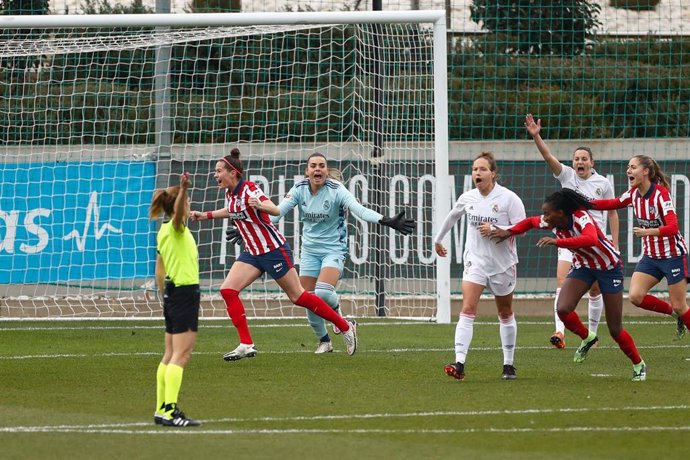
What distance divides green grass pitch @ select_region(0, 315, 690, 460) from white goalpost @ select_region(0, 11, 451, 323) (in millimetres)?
3067

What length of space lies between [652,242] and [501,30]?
36.9ft

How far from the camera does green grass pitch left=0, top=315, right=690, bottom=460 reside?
26.9 feet

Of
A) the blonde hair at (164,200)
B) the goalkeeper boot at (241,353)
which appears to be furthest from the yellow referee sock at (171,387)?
the goalkeeper boot at (241,353)

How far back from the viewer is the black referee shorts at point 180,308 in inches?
360

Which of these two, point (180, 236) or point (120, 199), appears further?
point (120, 199)

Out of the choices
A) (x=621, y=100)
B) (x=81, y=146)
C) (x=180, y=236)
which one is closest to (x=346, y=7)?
(x=621, y=100)

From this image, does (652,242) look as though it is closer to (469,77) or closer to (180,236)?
(180,236)

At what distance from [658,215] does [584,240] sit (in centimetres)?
201

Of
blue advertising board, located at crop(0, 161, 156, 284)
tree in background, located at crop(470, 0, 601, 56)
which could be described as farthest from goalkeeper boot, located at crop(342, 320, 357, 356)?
tree in background, located at crop(470, 0, 601, 56)

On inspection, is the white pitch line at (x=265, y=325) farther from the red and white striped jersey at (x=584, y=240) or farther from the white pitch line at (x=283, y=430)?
the white pitch line at (x=283, y=430)

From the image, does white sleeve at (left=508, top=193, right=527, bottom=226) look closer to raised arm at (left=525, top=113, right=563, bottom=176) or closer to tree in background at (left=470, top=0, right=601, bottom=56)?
raised arm at (left=525, top=113, right=563, bottom=176)

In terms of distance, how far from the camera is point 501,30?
24.0 metres

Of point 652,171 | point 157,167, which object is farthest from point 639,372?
point 157,167

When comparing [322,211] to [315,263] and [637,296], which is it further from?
[637,296]
